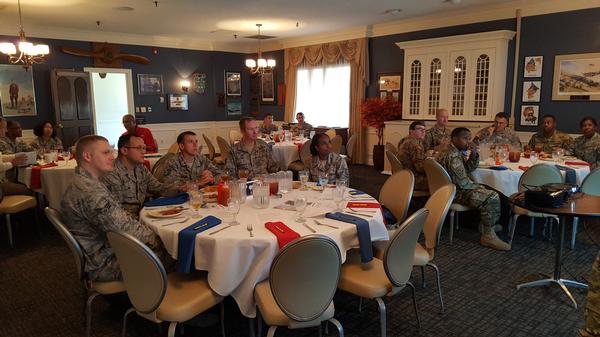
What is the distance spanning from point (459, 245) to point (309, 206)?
232 cm

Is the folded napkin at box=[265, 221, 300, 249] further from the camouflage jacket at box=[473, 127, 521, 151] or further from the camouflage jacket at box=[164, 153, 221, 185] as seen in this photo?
the camouflage jacket at box=[473, 127, 521, 151]

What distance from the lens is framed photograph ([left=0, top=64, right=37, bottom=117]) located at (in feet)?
26.9

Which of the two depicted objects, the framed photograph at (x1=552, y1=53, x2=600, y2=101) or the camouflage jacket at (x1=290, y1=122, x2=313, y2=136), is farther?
the camouflage jacket at (x1=290, y1=122, x2=313, y2=136)

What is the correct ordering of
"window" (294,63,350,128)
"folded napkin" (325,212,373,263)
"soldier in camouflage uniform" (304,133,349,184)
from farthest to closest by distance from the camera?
"window" (294,63,350,128) → "soldier in camouflage uniform" (304,133,349,184) → "folded napkin" (325,212,373,263)

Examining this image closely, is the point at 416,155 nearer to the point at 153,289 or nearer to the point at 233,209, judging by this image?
the point at 233,209

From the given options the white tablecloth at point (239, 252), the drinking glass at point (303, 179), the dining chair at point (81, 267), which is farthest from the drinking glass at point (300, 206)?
the dining chair at point (81, 267)

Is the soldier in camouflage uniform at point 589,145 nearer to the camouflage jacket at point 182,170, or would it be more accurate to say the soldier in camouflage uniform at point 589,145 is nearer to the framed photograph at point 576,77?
the framed photograph at point 576,77

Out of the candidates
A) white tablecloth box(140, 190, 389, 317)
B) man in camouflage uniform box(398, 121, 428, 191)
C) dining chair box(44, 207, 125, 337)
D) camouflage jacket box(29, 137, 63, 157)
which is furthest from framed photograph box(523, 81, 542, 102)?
camouflage jacket box(29, 137, 63, 157)

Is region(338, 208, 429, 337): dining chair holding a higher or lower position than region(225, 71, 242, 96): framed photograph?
lower

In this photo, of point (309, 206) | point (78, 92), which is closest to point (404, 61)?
point (309, 206)

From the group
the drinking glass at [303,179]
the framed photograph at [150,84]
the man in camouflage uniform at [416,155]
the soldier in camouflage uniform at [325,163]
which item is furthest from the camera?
the framed photograph at [150,84]

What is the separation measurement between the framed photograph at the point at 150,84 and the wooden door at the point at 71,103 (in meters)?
1.38

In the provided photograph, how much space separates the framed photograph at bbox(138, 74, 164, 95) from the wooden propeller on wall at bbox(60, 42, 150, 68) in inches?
19.0

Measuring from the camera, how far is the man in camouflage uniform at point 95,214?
7.95 ft
